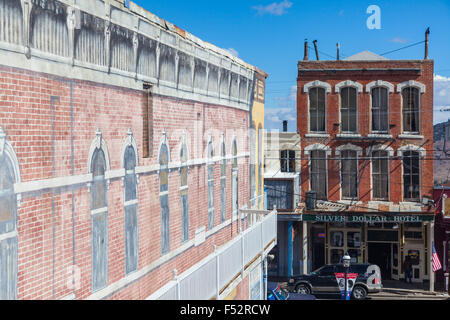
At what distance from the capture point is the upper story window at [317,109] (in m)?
28.8

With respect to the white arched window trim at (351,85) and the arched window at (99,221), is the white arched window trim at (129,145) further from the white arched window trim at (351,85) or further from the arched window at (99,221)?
the white arched window trim at (351,85)

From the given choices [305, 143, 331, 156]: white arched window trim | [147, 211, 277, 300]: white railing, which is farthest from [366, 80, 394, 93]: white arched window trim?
[147, 211, 277, 300]: white railing

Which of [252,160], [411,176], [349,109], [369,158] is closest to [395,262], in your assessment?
[411,176]

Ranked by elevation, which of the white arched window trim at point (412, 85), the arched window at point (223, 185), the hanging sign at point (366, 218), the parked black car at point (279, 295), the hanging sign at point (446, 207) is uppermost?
the white arched window trim at point (412, 85)

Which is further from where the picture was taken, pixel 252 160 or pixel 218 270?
pixel 252 160

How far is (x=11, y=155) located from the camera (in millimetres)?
6109

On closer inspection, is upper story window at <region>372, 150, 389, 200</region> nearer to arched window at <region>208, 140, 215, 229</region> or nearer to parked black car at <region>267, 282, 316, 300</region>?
parked black car at <region>267, 282, 316, 300</region>

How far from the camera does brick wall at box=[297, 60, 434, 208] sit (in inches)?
1097

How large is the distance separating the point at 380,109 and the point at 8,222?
975 inches

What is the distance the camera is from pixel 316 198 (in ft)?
94.4

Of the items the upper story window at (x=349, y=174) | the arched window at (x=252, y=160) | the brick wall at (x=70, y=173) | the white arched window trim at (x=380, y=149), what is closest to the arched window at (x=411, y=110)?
the white arched window trim at (x=380, y=149)

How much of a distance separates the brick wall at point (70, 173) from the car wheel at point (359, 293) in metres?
15.4

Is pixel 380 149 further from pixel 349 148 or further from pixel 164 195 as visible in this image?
pixel 164 195
